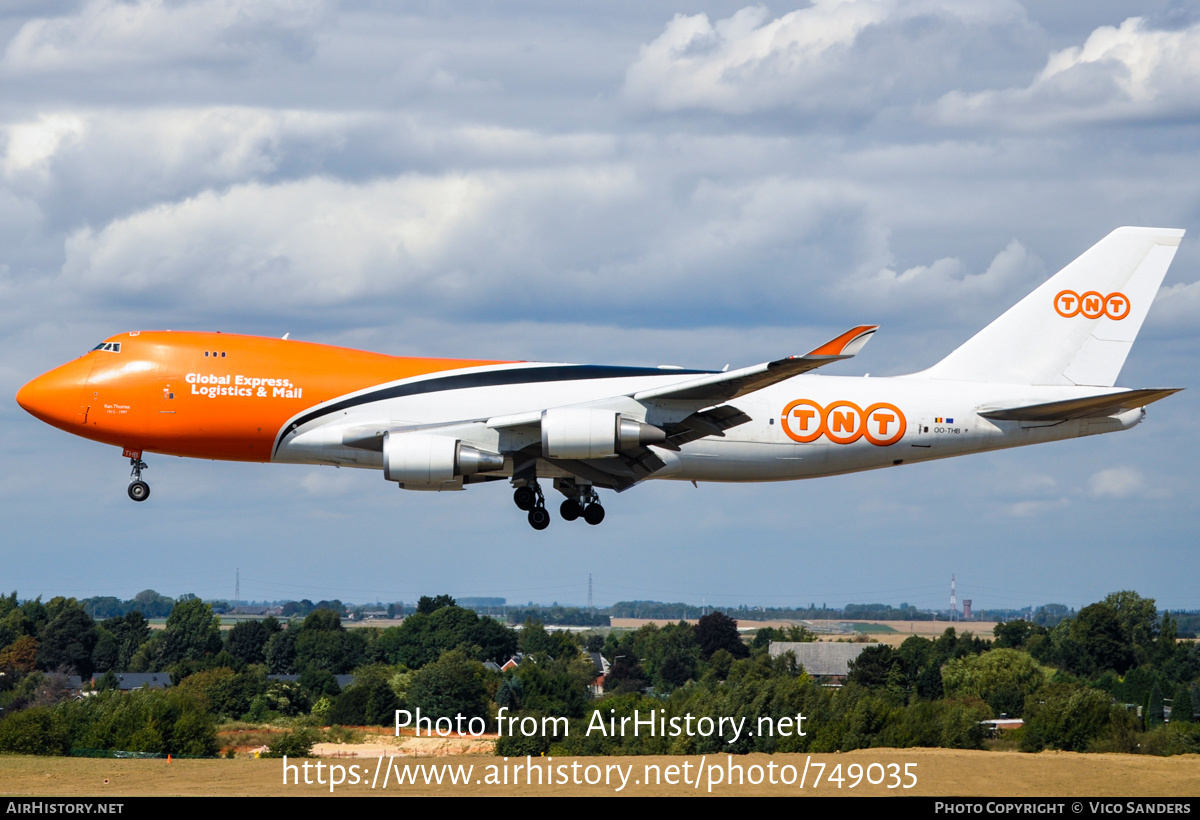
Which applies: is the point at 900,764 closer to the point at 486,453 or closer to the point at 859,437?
the point at 859,437

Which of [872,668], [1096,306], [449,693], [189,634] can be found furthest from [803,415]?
[189,634]

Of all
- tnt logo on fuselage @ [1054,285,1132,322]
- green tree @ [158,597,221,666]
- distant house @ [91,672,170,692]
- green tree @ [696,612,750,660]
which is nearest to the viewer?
tnt logo on fuselage @ [1054,285,1132,322]

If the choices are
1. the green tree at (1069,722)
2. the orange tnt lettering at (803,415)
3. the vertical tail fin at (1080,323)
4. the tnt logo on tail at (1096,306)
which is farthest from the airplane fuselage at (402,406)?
the green tree at (1069,722)

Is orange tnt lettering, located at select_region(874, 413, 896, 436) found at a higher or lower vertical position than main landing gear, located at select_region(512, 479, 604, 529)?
higher

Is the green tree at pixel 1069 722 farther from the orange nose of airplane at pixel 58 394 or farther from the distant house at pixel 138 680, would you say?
the distant house at pixel 138 680

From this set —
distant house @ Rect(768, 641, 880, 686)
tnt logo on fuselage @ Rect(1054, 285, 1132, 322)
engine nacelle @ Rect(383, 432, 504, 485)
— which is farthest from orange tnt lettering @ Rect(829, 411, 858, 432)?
distant house @ Rect(768, 641, 880, 686)

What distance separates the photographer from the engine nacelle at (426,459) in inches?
1548

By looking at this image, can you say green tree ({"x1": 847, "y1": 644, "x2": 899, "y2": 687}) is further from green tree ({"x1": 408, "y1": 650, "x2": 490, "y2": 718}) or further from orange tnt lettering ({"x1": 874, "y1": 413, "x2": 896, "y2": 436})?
orange tnt lettering ({"x1": 874, "y1": 413, "x2": 896, "y2": 436})

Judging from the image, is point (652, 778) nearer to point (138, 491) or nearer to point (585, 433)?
point (585, 433)

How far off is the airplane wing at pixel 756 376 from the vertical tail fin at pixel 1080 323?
927 centimetres

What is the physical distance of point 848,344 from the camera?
37.3m

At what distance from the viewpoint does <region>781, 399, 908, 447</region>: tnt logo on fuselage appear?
43281 millimetres

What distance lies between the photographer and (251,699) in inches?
4065

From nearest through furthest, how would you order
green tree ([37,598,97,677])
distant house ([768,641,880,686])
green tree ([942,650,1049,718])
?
1. green tree ([942,650,1049,718])
2. distant house ([768,641,880,686])
3. green tree ([37,598,97,677])
